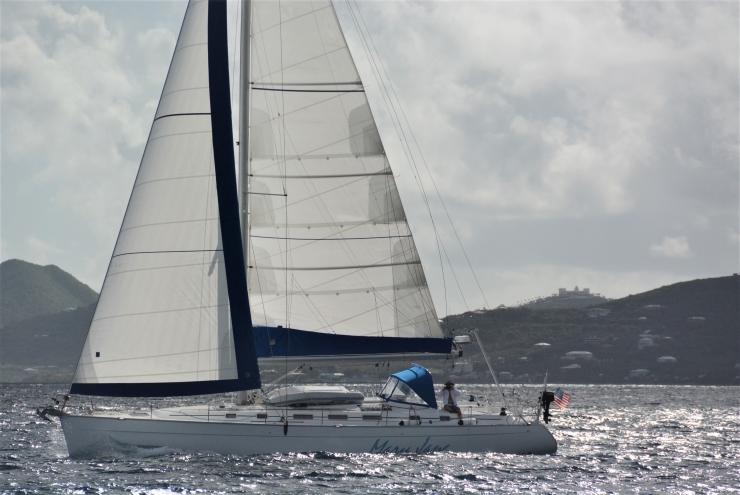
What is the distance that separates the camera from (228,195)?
20.8 metres

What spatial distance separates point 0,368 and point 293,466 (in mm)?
185729

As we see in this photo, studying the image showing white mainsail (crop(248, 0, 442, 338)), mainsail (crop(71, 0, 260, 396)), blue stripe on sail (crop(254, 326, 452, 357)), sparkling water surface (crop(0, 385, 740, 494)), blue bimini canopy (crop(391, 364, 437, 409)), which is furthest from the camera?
white mainsail (crop(248, 0, 442, 338))

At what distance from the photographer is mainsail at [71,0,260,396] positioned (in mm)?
19797

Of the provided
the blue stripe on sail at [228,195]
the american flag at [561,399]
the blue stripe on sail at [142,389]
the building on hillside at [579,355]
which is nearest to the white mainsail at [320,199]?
the blue stripe on sail at [228,195]

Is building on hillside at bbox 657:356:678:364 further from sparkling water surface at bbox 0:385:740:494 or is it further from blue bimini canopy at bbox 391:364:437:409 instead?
blue bimini canopy at bbox 391:364:437:409

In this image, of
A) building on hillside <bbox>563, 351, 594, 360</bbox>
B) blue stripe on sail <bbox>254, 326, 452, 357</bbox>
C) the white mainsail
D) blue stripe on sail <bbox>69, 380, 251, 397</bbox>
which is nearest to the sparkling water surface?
blue stripe on sail <bbox>69, 380, 251, 397</bbox>

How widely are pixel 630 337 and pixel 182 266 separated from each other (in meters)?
147

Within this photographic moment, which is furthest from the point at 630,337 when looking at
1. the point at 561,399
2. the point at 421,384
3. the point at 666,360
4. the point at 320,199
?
the point at 320,199

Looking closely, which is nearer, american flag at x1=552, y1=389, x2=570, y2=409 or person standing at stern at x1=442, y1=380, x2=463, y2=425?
person standing at stern at x1=442, y1=380, x2=463, y2=425

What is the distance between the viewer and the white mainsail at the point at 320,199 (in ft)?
74.0

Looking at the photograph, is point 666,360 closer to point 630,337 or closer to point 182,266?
point 630,337

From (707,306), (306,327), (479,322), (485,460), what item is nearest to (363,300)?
(306,327)

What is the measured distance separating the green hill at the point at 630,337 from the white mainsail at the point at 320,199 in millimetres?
109813

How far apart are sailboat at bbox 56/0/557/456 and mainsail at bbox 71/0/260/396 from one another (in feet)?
0.11
